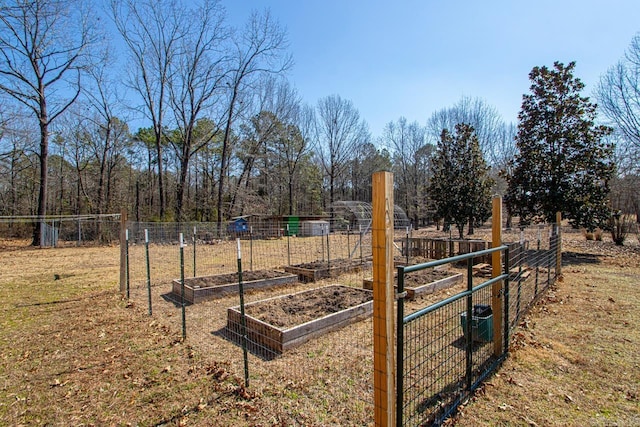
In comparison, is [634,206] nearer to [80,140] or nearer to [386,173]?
[386,173]

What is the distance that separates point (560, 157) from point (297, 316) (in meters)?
13.8

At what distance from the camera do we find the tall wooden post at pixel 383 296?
194cm

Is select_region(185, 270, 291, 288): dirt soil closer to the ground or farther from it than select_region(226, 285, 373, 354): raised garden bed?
farther from it

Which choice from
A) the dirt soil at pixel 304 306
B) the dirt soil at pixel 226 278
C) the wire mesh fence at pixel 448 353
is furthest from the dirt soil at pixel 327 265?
the wire mesh fence at pixel 448 353

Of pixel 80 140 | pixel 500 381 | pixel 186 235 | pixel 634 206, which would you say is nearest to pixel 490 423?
pixel 500 381

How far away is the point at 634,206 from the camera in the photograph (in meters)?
20.1

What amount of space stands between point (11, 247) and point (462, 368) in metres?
21.3

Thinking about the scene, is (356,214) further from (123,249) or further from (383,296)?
(383,296)

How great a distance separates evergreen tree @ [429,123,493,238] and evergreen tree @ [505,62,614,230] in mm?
2292

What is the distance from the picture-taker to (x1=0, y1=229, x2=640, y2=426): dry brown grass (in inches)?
114

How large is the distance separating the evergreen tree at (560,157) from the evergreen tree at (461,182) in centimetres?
229

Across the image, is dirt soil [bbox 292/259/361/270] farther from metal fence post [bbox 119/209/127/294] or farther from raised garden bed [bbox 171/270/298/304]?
metal fence post [bbox 119/209/127/294]

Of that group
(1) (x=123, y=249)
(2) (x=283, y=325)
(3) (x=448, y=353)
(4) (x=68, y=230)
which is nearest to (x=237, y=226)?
(1) (x=123, y=249)

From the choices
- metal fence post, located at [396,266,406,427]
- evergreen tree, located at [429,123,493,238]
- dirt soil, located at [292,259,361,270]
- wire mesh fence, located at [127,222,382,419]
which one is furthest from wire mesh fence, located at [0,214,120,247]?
metal fence post, located at [396,266,406,427]
